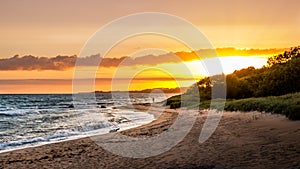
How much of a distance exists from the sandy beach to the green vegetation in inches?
165

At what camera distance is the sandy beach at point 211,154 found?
42.8 ft

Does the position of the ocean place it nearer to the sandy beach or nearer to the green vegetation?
the sandy beach

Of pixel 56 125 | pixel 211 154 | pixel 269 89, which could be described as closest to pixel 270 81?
pixel 269 89

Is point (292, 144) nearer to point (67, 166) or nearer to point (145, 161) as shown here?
point (145, 161)

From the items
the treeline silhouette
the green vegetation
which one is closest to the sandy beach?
the green vegetation

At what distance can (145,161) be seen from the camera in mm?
15188

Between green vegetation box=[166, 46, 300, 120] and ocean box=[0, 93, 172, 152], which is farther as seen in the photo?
ocean box=[0, 93, 172, 152]

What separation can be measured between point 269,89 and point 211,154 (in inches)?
1234

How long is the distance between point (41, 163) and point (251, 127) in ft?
37.9

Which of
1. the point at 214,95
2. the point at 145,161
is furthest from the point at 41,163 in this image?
the point at 214,95

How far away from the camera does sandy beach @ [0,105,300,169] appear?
13055 millimetres

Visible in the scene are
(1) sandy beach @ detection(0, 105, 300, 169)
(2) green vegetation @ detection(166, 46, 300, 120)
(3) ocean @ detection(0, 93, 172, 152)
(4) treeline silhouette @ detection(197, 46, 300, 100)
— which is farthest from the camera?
(4) treeline silhouette @ detection(197, 46, 300, 100)

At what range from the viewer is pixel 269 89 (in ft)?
145

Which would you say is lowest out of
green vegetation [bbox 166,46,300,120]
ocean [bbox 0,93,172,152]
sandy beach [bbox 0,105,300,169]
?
ocean [bbox 0,93,172,152]
